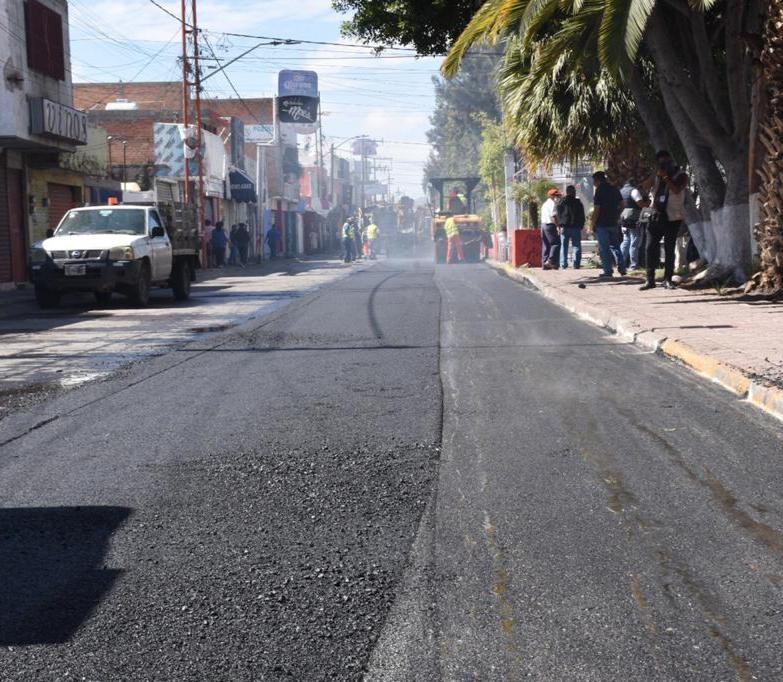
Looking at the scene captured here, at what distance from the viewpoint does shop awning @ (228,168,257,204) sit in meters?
59.1

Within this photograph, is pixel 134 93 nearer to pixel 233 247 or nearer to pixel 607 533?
pixel 233 247

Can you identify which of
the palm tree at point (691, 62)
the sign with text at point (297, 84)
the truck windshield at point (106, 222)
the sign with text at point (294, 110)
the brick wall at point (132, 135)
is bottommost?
the truck windshield at point (106, 222)

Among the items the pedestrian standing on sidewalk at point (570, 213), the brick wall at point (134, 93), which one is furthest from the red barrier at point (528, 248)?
the brick wall at point (134, 93)

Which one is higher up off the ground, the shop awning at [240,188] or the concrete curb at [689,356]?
the shop awning at [240,188]

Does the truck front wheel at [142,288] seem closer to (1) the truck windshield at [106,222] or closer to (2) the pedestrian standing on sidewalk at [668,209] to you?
(1) the truck windshield at [106,222]

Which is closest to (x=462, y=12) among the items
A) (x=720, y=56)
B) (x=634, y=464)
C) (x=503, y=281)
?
(x=720, y=56)

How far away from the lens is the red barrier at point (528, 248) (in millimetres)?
30797

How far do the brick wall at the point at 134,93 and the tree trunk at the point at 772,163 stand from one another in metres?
60.6

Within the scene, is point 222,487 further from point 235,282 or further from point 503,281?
point 235,282

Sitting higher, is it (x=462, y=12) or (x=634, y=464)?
(x=462, y=12)

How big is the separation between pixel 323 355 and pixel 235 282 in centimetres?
1993

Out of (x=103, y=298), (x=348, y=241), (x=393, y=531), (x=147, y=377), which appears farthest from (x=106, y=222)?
(x=348, y=241)

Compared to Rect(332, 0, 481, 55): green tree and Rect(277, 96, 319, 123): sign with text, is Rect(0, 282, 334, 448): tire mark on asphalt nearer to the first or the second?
Rect(332, 0, 481, 55): green tree

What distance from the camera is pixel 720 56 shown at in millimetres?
20625
